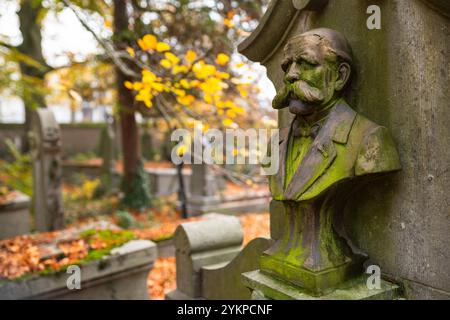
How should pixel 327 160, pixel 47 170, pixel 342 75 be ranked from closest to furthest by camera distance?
pixel 327 160
pixel 342 75
pixel 47 170

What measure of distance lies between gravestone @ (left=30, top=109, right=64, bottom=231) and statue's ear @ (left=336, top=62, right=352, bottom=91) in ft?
22.6

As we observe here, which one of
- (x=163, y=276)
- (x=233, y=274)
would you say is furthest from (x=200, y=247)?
(x=163, y=276)

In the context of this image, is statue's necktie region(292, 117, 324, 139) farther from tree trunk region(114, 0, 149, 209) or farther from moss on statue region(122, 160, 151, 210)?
moss on statue region(122, 160, 151, 210)

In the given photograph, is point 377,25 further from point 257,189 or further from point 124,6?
point 257,189

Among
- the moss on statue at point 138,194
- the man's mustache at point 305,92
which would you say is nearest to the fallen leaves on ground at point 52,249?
the man's mustache at point 305,92

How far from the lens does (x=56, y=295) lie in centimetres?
439

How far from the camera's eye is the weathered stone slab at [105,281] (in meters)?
4.14

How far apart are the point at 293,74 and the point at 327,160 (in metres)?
0.50

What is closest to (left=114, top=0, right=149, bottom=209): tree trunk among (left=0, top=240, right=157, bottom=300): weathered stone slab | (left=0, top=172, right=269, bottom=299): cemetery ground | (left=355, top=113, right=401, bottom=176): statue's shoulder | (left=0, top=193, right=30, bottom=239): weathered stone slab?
(left=0, top=172, right=269, bottom=299): cemetery ground

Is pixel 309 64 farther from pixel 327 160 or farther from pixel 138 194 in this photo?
pixel 138 194

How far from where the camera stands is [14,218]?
319 inches

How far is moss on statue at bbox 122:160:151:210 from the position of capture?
11844 millimetres
